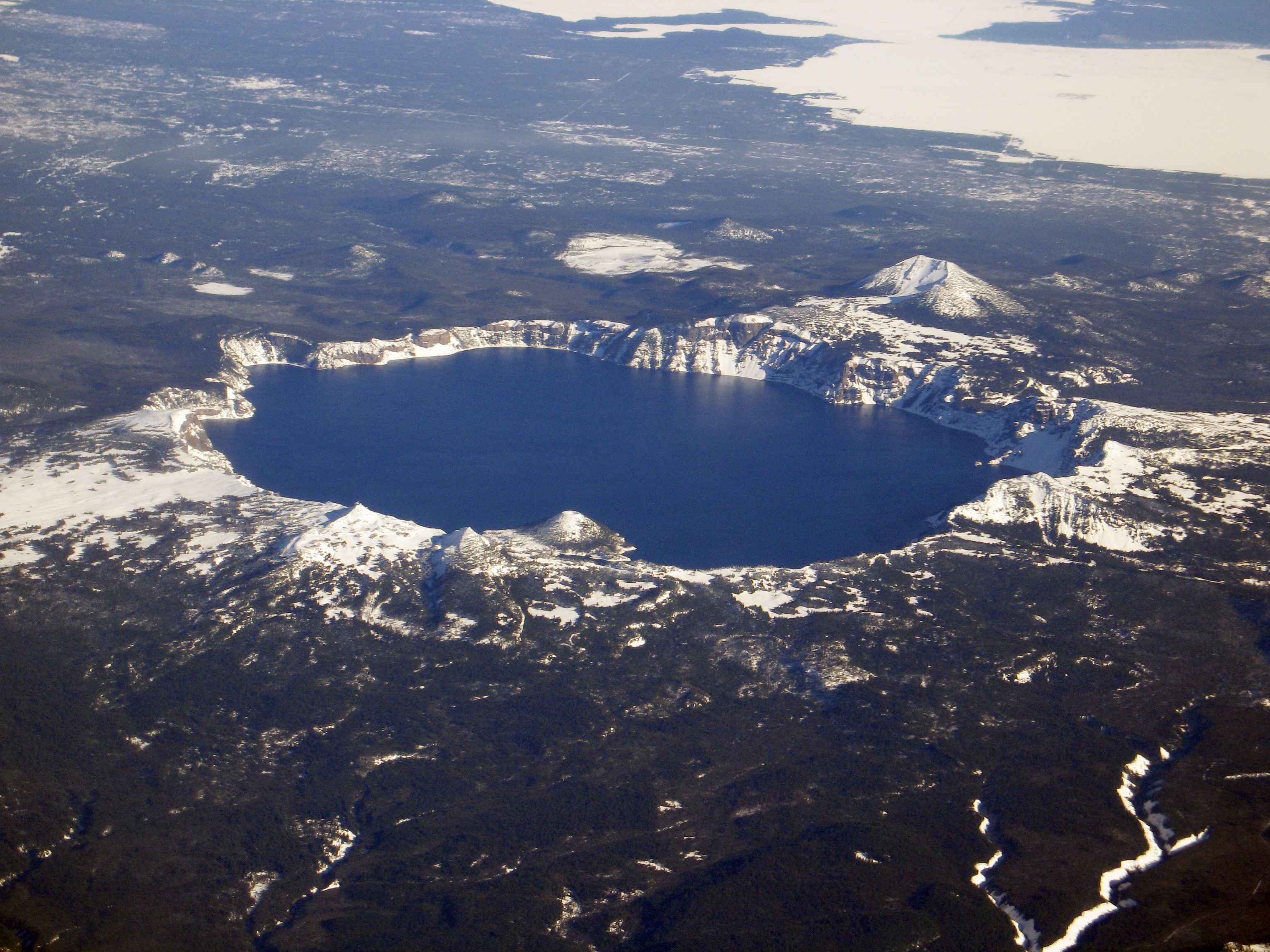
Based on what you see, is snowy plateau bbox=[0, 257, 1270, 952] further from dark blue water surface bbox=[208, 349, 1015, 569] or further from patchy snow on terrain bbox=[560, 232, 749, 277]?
patchy snow on terrain bbox=[560, 232, 749, 277]

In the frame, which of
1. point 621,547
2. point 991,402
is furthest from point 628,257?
point 621,547

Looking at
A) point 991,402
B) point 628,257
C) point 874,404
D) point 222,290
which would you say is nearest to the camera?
point 991,402

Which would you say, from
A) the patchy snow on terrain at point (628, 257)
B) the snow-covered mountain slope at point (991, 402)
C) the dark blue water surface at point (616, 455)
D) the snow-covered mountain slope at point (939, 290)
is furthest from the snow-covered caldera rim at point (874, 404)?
the patchy snow on terrain at point (628, 257)

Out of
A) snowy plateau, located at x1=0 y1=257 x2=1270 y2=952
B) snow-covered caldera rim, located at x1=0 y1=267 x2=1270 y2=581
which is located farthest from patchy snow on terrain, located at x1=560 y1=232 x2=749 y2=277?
snowy plateau, located at x1=0 y1=257 x2=1270 y2=952

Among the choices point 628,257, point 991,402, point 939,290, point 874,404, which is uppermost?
point 939,290

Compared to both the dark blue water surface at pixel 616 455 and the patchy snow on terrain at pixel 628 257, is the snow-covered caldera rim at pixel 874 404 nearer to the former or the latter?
the dark blue water surface at pixel 616 455

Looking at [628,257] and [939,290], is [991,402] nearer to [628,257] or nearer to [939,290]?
[939,290]

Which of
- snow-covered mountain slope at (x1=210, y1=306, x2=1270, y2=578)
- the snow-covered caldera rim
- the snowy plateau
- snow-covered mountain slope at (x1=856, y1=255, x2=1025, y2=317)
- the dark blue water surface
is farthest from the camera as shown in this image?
snow-covered mountain slope at (x1=856, y1=255, x2=1025, y2=317)
